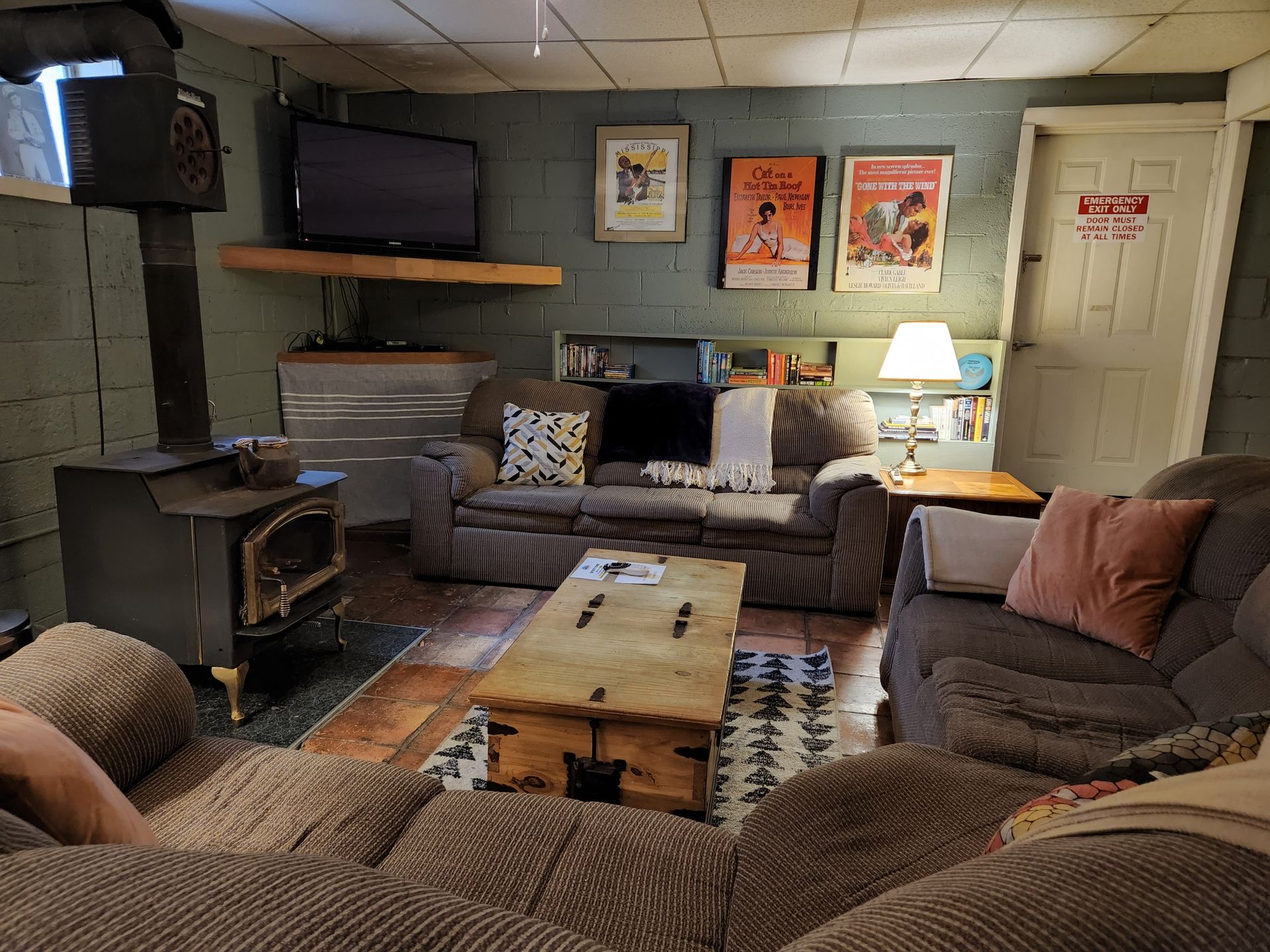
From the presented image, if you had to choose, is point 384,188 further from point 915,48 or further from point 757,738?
point 757,738

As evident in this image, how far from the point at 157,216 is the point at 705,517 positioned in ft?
7.54

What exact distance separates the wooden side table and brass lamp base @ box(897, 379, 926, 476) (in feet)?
0.24

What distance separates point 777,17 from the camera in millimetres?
Answer: 3303

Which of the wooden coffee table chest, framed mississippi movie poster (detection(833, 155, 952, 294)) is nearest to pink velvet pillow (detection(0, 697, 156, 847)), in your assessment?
the wooden coffee table chest

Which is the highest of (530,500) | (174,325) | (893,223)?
(893,223)

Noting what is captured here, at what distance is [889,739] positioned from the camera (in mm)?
2389

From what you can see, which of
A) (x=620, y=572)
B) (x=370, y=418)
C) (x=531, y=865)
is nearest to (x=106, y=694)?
(x=531, y=865)

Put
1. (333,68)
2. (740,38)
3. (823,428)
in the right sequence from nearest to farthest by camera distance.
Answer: (740,38) → (823,428) → (333,68)

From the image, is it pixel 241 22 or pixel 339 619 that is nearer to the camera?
pixel 339 619

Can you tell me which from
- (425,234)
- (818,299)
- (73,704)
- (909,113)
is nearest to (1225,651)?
(73,704)

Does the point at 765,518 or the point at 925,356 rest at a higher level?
the point at 925,356

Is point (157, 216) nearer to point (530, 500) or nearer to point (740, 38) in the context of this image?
point (530, 500)

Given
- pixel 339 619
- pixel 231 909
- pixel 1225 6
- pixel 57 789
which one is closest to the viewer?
pixel 231 909

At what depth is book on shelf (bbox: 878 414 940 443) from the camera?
13.9 ft
